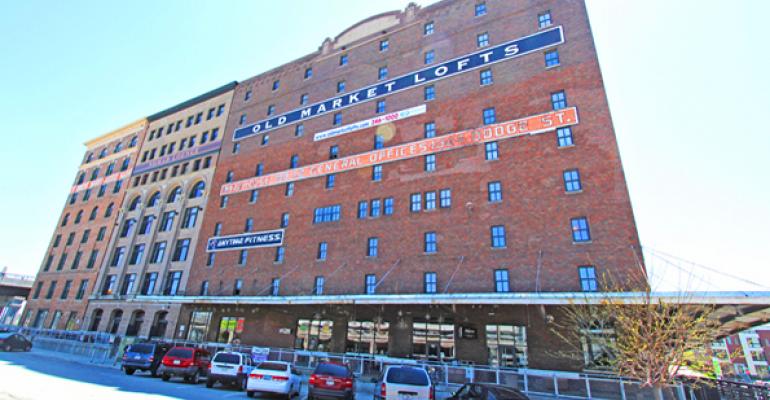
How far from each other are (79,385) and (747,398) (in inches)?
1009

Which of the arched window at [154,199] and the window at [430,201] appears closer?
the window at [430,201]

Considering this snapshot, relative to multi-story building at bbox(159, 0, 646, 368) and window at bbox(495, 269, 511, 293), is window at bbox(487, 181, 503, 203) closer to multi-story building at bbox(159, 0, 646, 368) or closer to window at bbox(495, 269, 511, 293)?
multi-story building at bbox(159, 0, 646, 368)

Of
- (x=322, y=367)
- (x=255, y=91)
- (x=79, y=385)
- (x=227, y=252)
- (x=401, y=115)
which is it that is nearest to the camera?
(x=79, y=385)

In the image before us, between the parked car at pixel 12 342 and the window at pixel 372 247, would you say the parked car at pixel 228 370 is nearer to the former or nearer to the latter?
the window at pixel 372 247

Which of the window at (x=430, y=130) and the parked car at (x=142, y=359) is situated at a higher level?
the window at (x=430, y=130)

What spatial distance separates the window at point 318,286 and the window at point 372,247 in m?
4.54

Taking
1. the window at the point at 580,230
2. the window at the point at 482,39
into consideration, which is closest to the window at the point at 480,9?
the window at the point at 482,39

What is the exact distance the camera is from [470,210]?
26.1 meters

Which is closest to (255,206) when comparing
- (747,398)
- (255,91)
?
(255,91)

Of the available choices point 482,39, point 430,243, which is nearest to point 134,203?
point 430,243

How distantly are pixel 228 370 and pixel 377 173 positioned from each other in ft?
60.6

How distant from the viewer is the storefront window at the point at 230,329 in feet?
111

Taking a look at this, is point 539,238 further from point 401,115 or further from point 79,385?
point 79,385

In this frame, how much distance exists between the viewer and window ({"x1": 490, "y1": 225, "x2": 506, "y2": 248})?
80.7 feet
